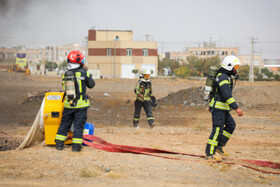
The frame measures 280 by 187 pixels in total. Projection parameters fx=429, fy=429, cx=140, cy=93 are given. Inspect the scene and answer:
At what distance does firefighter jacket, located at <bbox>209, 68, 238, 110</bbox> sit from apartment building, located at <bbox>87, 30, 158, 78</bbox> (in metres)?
71.3

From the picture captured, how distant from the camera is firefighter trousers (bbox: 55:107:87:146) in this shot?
329 inches

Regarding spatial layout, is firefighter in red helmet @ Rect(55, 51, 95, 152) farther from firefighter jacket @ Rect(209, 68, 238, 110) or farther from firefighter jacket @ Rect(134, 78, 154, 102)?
firefighter jacket @ Rect(134, 78, 154, 102)

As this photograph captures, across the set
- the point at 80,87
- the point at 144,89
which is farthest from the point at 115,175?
the point at 144,89

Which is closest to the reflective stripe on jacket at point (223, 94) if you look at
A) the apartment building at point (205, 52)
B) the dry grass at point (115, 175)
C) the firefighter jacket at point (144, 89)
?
the dry grass at point (115, 175)

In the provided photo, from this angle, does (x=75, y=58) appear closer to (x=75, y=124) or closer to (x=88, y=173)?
(x=75, y=124)

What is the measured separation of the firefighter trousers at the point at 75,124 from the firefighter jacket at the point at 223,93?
8.37ft

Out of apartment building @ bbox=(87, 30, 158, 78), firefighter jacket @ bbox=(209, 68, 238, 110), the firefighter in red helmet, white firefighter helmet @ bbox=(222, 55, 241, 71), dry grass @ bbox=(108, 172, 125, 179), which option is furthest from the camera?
apartment building @ bbox=(87, 30, 158, 78)

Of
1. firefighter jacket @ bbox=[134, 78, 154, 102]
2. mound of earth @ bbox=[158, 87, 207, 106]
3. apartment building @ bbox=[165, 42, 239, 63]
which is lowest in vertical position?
mound of earth @ bbox=[158, 87, 207, 106]

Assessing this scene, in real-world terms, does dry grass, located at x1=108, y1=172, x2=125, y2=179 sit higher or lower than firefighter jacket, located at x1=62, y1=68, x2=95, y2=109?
lower

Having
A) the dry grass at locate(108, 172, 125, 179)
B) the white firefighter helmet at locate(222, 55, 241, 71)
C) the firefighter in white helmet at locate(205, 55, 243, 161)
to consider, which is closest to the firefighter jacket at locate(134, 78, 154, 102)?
the firefighter in white helmet at locate(205, 55, 243, 161)

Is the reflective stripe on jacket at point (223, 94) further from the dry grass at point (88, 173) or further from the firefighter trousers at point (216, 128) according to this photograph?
the dry grass at point (88, 173)

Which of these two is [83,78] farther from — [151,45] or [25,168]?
[151,45]

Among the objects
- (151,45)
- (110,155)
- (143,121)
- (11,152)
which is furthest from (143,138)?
(151,45)

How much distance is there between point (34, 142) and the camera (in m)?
9.09
